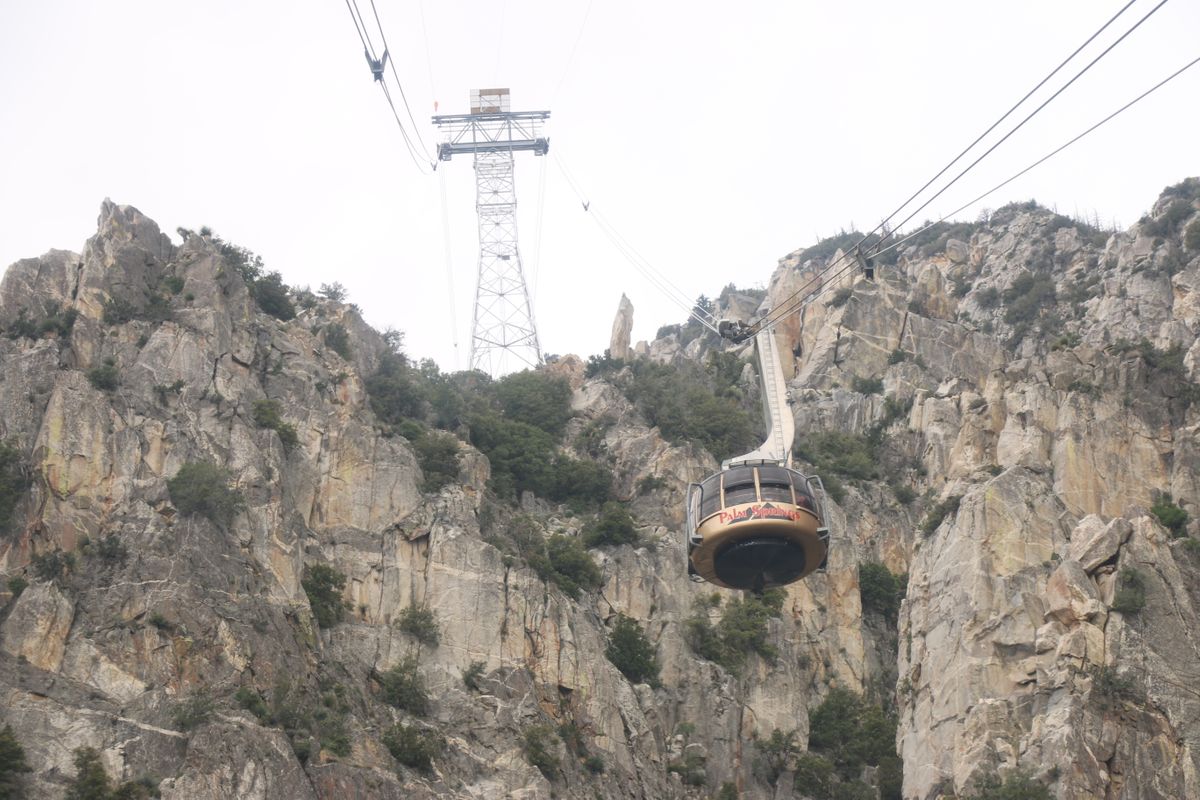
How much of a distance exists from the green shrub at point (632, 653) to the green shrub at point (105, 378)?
2367 cm

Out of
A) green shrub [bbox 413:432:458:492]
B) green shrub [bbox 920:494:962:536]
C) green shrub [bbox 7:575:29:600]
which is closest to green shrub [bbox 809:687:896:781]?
green shrub [bbox 920:494:962:536]

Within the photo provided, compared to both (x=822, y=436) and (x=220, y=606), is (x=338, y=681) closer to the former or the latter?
(x=220, y=606)

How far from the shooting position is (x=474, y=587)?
7156cm

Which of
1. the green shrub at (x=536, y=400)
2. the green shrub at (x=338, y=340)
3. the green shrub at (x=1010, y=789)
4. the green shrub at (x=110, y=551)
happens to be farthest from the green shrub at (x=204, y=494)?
the green shrub at (x=1010, y=789)

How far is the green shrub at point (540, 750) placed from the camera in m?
64.9

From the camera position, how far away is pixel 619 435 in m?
92.9

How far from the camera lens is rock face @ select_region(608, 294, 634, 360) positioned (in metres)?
108

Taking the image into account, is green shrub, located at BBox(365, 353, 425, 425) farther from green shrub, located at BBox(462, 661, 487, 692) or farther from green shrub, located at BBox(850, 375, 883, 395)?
green shrub, located at BBox(850, 375, 883, 395)

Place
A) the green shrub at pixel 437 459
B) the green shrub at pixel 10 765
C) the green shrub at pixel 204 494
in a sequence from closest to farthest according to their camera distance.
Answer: the green shrub at pixel 10 765, the green shrub at pixel 204 494, the green shrub at pixel 437 459

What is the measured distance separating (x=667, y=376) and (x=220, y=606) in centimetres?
4277

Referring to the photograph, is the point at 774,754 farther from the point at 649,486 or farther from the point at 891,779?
the point at 649,486

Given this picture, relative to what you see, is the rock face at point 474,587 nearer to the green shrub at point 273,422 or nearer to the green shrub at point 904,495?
the green shrub at point 273,422

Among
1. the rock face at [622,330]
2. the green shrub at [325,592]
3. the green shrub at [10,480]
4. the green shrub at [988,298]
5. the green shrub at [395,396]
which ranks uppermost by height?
the green shrub at [988,298]

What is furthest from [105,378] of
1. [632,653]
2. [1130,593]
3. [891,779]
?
[1130,593]
